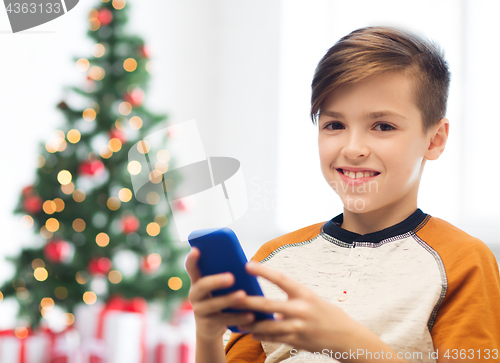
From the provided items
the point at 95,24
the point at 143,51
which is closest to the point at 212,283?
the point at 143,51

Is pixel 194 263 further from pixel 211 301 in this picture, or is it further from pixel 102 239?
pixel 102 239

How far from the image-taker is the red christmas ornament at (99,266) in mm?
1815

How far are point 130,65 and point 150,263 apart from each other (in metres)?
0.89

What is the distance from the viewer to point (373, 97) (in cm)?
69

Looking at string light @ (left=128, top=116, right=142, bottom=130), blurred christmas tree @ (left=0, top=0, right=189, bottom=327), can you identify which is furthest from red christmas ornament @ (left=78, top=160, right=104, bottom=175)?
string light @ (left=128, top=116, right=142, bottom=130)

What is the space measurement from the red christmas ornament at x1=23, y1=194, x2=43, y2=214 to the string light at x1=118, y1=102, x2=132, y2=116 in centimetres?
51

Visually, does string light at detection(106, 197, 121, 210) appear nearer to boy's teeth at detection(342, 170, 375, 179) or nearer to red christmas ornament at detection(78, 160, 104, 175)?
red christmas ornament at detection(78, 160, 104, 175)

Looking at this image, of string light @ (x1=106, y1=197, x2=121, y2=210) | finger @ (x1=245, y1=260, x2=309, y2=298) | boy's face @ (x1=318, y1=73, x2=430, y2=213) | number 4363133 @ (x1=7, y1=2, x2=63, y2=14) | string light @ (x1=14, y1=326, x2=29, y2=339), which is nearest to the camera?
finger @ (x1=245, y1=260, x2=309, y2=298)

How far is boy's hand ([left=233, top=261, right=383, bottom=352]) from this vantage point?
0.48 m

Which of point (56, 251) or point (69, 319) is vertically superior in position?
point (56, 251)

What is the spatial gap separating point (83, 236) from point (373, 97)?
1500 millimetres

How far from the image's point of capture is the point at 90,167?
1.83 m

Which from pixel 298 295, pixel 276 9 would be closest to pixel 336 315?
pixel 298 295

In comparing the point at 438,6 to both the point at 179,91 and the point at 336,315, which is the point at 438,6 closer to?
the point at 179,91
